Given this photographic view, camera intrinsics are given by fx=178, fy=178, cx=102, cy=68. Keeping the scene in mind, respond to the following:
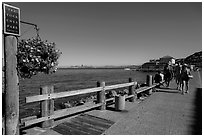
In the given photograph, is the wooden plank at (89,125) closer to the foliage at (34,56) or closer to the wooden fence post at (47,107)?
the wooden fence post at (47,107)

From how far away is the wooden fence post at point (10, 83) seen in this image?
146 inches

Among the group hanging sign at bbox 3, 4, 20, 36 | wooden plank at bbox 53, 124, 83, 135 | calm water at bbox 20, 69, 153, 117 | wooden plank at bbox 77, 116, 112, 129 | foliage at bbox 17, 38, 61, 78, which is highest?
hanging sign at bbox 3, 4, 20, 36

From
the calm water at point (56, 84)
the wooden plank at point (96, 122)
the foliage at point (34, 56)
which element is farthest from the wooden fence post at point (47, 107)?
the calm water at point (56, 84)

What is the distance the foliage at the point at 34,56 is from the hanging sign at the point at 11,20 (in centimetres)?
30

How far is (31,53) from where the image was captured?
3799mm

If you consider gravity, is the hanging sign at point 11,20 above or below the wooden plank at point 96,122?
above

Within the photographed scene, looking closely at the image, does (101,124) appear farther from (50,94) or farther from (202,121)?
(202,121)

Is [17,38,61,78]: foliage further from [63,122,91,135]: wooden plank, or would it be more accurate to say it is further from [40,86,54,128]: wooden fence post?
[63,122,91,135]: wooden plank

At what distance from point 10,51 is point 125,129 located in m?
3.53

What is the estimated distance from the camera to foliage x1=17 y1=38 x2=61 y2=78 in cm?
380

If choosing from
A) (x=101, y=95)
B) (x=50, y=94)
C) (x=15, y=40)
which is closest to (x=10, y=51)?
(x=15, y=40)

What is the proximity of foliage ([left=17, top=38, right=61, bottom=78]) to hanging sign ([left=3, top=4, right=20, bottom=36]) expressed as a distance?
0.30 m

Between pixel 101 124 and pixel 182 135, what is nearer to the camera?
pixel 182 135

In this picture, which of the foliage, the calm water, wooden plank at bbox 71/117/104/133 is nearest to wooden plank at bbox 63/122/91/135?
wooden plank at bbox 71/117/104/133
